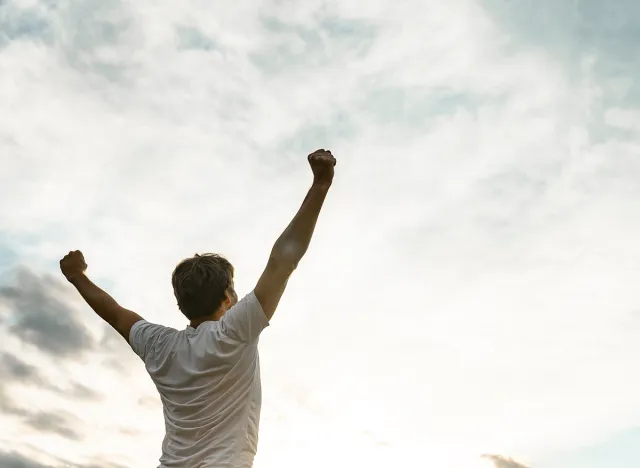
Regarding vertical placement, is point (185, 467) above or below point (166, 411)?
below

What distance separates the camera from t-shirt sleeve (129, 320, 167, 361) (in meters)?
4.76

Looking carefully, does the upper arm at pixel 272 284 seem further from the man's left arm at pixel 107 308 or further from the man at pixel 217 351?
the man's left arm at pixel 107 308

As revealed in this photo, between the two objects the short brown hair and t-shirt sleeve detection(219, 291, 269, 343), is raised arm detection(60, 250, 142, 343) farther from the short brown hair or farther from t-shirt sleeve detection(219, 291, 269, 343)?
t-shirt sleeve detection(219, 291, 269, 343)

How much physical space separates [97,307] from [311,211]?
2037 mm

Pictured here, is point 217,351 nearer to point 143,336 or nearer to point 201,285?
point 201,285

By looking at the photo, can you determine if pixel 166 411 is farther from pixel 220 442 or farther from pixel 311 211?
pixel 311 211

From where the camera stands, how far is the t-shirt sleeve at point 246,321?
417 cm

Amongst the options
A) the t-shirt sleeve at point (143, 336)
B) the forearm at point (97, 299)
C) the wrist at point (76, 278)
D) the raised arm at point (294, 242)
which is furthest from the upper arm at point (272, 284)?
the wrist at point (76, 278)

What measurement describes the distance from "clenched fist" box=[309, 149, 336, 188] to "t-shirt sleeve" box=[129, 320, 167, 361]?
5.05 feet

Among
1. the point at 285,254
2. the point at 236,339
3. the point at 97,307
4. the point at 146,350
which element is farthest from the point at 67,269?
the point at 285,254

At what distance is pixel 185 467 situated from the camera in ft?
14.1

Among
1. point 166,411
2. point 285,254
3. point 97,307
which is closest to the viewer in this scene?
point 285,254

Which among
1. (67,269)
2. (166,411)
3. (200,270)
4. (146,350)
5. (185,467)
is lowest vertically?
(185,467)

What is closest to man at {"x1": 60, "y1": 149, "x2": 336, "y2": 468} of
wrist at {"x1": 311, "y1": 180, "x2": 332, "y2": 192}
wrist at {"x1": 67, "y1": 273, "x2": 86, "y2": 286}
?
wrist at {"x1": 311, "y1": 180, "x2": 332, "y2": 192}
